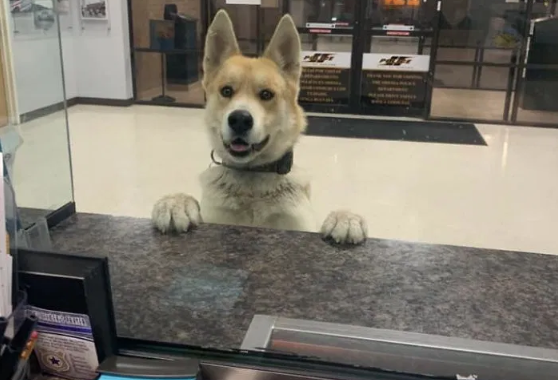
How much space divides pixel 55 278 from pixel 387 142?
16.6 feet

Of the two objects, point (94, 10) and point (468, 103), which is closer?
point (94, 10)

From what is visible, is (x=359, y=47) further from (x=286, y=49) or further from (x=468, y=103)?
(x=286, y=49)

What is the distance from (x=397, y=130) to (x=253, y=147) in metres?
4.54

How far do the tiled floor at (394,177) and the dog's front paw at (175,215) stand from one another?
964mm

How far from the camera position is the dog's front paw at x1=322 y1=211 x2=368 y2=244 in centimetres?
120

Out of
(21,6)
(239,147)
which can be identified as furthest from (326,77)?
(21,6)

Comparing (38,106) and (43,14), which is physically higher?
(43,14)

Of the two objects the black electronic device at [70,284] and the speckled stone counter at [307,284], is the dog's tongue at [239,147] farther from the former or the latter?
the black electronic device at [70,284]

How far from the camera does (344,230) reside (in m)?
1.21

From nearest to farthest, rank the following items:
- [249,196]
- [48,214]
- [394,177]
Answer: [48,214]
[249,196]
[394,177]

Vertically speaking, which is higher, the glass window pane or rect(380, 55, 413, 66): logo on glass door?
rect(380, 55, 413, 66): logo on glass door

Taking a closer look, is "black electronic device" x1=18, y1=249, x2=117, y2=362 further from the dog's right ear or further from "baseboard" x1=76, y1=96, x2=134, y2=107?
"baseboard" x1=76, y1=96, x2=134, y2=107

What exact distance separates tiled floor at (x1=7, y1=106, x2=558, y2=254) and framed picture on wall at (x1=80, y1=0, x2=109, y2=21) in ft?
4.72

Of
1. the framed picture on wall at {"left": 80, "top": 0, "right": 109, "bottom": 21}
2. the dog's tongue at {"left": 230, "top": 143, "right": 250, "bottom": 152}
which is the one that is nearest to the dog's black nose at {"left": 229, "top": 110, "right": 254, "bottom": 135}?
the dog's tongue at {"left": 230, "top": 143, "right": 250, "bottom": 152}
